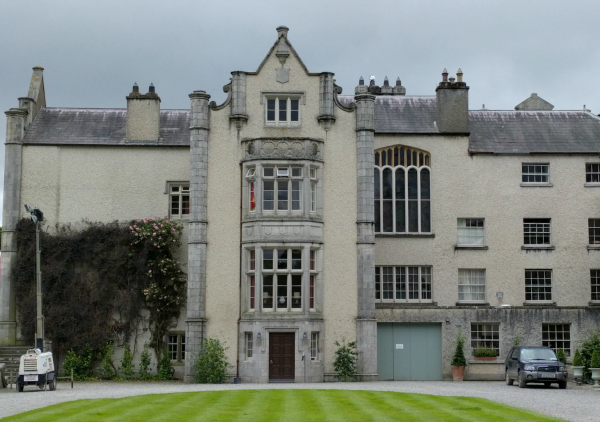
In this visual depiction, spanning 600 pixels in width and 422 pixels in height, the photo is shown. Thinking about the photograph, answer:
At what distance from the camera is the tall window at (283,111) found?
3825 cm

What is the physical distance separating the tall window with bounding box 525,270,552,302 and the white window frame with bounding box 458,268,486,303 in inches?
78.3

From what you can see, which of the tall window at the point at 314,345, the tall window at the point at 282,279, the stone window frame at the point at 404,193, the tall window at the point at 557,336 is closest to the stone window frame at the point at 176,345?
the tall window at the point at 282,279

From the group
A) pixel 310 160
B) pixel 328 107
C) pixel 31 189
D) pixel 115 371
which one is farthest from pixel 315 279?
pixel 31 189

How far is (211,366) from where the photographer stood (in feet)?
119

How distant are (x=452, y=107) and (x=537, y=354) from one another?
13.1 m

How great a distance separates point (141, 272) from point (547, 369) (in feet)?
57.2

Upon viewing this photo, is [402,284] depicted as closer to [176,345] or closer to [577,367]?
[577,367]

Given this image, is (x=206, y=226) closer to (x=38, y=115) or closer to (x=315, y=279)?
(x=315, y=279)

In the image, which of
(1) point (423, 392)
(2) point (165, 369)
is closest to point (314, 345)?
(2) point (165, 369)

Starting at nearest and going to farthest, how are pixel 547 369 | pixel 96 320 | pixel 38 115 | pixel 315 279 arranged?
pixel 547 369 → pixel 315 279 → pixel 96 320 → pixel 38 115

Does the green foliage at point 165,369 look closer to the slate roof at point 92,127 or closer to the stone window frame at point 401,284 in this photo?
the stone window frame at point 401,284

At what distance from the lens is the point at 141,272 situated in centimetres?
3994

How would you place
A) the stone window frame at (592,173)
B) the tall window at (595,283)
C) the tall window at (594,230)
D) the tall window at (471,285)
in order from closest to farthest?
the tall window at (471,285), the tall window at (595,283), the tall window at (594,230), the stone window frame at (592,173)

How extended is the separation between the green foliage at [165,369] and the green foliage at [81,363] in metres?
2.78
